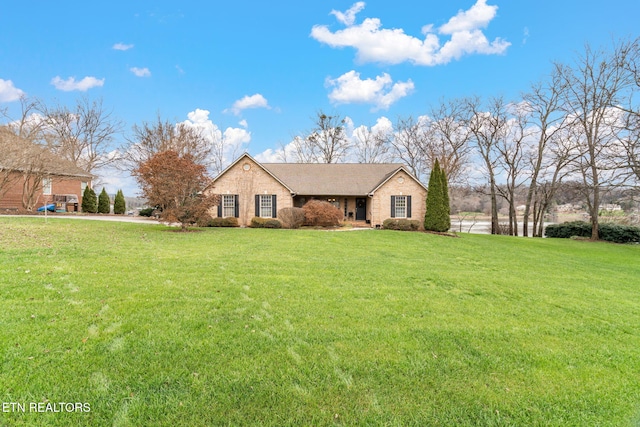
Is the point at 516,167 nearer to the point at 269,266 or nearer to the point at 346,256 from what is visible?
the point at 346,256

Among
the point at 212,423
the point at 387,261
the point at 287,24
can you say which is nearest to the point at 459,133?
the point at 287,24

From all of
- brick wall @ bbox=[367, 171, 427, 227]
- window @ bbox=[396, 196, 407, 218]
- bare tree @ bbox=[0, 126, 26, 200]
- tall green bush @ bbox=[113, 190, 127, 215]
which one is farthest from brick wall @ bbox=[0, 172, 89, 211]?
window @ bbox=[396, 196, 407, 218]

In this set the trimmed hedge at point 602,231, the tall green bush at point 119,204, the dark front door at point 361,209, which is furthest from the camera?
the tall green bush at point 119,204

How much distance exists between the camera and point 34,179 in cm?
2327

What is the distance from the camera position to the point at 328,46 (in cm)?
1936

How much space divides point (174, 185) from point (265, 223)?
6509mm

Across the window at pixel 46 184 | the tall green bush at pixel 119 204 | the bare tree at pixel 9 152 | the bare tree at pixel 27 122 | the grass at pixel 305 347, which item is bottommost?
the grass at pixel 305 347

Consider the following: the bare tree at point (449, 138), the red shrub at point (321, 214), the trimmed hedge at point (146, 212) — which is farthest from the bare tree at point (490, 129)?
the trimmed hedge at point (146, 212)

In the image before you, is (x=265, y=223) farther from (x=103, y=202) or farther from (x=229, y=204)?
(x=103, y=202)

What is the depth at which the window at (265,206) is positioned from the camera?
2156 centimetres

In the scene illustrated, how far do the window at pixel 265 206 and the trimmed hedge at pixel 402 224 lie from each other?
322 inches

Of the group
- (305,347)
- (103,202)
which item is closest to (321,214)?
(305,347)

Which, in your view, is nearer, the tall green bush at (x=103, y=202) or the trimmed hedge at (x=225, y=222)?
the trimmed hedge at (x=225, y=222)

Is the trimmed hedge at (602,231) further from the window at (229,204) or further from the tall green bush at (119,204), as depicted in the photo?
the tall green bush at (119,204)
